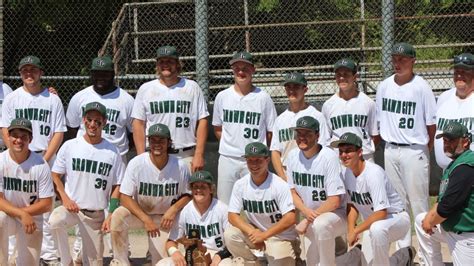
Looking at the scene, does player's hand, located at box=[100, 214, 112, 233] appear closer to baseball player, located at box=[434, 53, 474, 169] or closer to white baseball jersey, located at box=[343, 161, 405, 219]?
white baseball jersey, located at box=[343, 161, 405, 219]

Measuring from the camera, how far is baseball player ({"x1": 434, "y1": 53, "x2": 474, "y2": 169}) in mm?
8422

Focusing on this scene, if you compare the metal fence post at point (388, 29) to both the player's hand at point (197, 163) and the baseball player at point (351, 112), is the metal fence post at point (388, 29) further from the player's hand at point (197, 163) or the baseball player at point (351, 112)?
the player's hand at point (197, 163)

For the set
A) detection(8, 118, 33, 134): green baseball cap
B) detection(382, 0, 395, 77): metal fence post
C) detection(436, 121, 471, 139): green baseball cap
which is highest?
detection(382, 0, 395, 77): metal fence post

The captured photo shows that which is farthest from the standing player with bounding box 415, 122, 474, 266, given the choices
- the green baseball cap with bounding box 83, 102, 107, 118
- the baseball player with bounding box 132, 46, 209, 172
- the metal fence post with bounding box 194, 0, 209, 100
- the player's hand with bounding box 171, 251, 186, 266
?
the metal fence post with bounding box 194, 0, 209, 100

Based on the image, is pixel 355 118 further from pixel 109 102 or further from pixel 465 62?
pixel 109 102

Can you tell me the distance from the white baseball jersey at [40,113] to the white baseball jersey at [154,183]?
118cm

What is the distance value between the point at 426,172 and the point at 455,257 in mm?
1611

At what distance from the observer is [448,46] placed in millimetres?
13961

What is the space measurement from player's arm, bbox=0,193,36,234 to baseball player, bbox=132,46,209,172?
1.31 m

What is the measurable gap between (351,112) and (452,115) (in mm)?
958

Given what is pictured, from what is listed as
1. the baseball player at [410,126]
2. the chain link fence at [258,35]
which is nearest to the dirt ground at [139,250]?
the baseball player at [410,126]

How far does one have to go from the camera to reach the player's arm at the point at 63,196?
849cm

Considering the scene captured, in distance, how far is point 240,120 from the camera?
29.8 feet

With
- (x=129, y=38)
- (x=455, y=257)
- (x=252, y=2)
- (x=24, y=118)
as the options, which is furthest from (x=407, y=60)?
(x=129, y=38)
